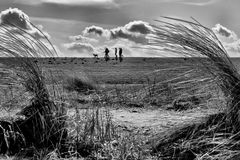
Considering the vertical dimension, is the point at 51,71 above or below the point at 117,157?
above

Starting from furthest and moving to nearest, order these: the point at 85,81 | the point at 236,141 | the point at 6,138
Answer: the point at 85,81 < the point at 6,138 < the point at 236,141

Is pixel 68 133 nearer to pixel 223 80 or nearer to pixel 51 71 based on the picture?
pixel 51 71

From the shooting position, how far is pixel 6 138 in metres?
3.29

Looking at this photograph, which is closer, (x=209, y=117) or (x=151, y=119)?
(x=209, y=117)

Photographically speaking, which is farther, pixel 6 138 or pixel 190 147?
pixel 6 138

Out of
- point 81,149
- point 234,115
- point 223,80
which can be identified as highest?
point 223,80

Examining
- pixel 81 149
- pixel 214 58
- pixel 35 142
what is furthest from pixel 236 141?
pixel 35 142

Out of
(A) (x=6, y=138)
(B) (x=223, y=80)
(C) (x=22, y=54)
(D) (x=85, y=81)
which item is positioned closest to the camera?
(B) (x=223, y=80)

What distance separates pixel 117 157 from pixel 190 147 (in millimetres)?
616

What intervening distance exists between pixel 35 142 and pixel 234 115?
6.11 ft

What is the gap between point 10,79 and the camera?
3.69 metres

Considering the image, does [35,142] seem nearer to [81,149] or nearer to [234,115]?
[81,149]

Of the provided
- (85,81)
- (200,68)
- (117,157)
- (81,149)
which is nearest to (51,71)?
(81,149)

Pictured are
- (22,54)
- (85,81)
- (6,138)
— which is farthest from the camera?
(85,81)
